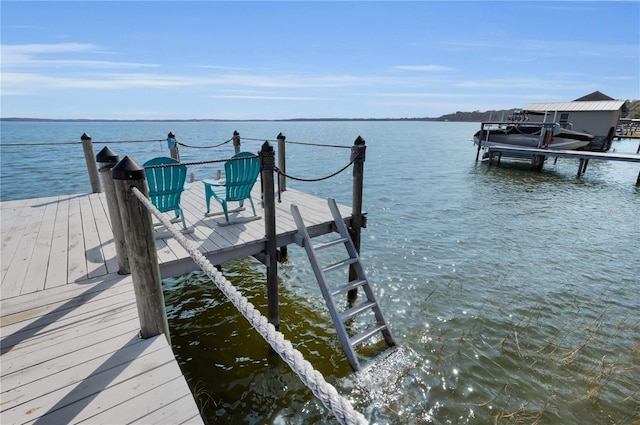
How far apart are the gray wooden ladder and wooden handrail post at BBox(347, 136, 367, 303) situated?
0.35 metres

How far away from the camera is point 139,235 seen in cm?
219

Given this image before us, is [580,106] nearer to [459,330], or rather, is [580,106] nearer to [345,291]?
[459,330]

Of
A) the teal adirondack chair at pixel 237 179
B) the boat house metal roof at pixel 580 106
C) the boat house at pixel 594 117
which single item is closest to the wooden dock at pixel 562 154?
the boat house at pixel 594 117

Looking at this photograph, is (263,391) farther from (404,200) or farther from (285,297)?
(404,200)

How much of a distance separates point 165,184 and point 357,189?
9.91ft

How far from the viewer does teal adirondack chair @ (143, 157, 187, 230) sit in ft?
14.9

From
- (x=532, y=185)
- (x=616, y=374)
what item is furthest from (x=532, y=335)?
(x=532, y=185)

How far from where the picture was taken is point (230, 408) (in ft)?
12.9

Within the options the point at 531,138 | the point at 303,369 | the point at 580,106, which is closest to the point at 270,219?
the point at 303,369

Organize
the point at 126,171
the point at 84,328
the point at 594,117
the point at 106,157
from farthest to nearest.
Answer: the point at 594,117
the point at 106,157
the point at 84,328
the point at 126,171

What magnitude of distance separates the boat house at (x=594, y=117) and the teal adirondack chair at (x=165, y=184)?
33.3 metres

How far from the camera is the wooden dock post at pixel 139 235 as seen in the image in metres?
2.11

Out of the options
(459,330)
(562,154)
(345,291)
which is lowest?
(459,330)

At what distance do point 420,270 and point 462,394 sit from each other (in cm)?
370
